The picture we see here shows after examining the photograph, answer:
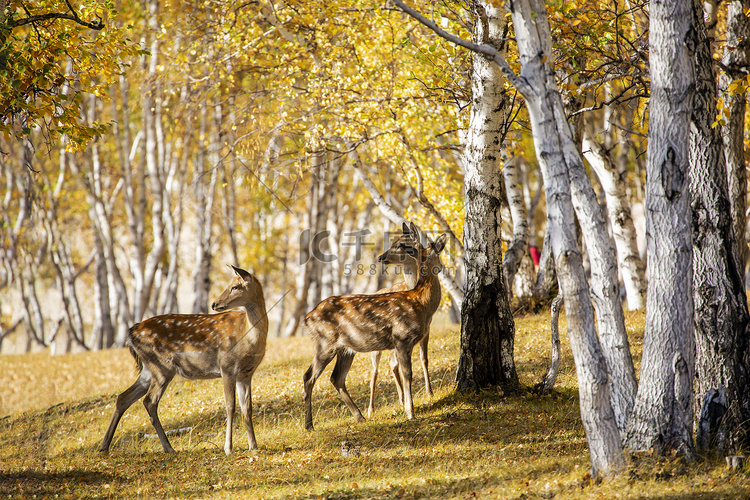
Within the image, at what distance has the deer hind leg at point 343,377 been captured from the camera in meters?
8.49

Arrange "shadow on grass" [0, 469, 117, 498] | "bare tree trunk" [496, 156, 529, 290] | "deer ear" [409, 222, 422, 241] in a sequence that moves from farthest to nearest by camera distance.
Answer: "bare tree trunk" [496, 156, 529, 290]
"deer ear" [409, 222, 422, 241]
"shadow on grass" [0, 469, 117, 498]

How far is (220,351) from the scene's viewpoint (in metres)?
7.95

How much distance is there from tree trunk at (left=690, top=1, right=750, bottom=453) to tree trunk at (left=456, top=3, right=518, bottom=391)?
9.25 ft

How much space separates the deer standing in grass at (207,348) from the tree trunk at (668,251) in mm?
4574

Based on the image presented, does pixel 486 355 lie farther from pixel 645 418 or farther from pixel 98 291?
pixel 98 291

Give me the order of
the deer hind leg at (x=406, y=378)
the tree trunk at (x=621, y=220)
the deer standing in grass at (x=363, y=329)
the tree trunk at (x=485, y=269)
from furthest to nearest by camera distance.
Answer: the tree trunk at (x=621, y=220) < the tree trunk at (x=485, y=269) < the deer standing in grass at (x=363, y=329) < the deer hind leg at (x=406, y=378)

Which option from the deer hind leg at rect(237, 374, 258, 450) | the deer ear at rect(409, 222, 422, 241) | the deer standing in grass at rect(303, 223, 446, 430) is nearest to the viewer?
the deer hind leg at rect(237, 374, 258, 450)

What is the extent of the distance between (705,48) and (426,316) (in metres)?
4.60

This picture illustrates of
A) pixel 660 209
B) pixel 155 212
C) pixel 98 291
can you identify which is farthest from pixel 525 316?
pixel 98 291

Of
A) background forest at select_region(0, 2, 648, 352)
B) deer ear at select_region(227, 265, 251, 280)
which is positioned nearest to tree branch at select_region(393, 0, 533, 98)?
background forest at select_region(0, 2, 648, 352)

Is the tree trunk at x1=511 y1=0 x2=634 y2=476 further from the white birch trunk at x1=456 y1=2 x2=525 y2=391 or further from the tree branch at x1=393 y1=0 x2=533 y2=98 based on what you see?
the white birch trunk at x1=456 y1=2 x2=525 y2=391

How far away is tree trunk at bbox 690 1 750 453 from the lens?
604cm

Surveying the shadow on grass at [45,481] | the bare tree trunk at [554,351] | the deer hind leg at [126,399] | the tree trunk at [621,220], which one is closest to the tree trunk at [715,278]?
the bare tree trunk at [554,351]

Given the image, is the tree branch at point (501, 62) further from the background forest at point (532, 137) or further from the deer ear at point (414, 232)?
the deer ear at point (414, 232)
